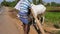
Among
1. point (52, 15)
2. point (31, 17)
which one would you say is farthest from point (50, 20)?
point (31, 17)

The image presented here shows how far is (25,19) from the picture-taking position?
20.1 ft

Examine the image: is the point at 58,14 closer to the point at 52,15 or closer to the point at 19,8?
the point at 52,15

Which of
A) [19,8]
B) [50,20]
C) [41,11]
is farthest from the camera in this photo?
[50,20]

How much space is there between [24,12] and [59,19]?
26.4 feet

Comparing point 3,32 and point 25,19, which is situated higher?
point 25,19

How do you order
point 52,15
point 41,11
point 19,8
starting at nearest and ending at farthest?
1. point 19,8
2. point 41,11
3. point 52,15

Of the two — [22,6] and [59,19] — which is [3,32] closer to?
[22,6]

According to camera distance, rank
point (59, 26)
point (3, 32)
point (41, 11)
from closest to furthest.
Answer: point (3, 32)
point (41, 11)
point (59, 26)

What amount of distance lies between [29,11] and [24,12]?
4.6 inches

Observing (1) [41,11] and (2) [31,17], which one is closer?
(2) [31,17]

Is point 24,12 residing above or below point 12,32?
above

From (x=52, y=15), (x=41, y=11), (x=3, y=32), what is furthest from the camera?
(x=52, y=15)

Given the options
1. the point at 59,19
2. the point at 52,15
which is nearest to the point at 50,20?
the point at 59,19

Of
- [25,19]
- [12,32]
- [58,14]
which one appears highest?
[25,19]
